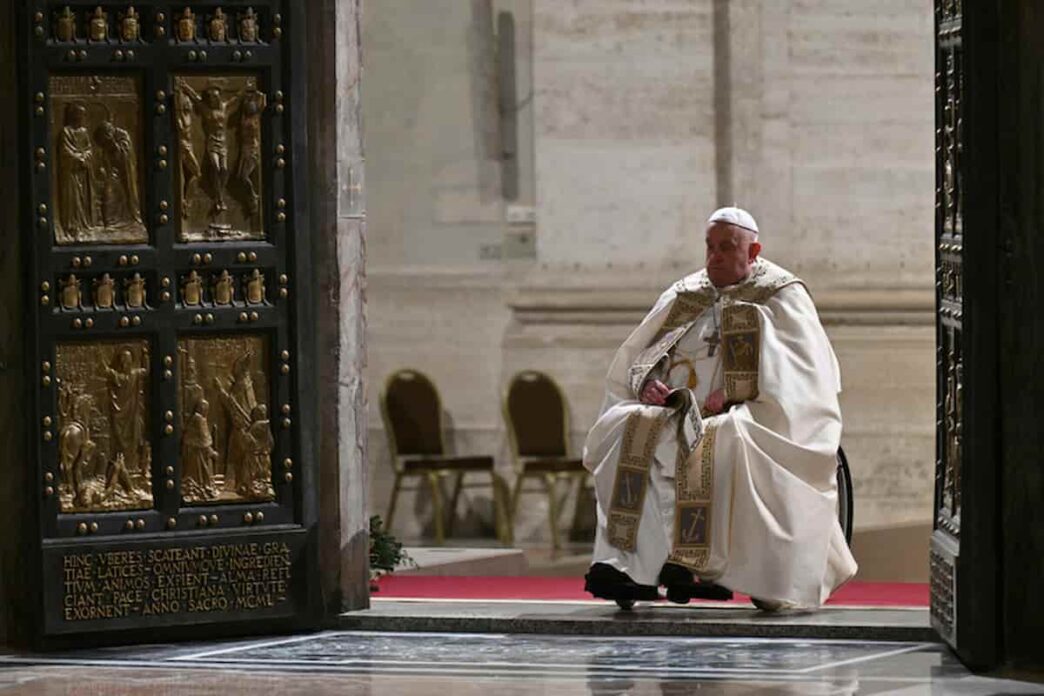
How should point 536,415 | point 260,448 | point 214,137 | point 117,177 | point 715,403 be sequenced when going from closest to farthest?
1. point 117,177
2. point 214,137
3. point 260,448
4. point 715,403
5. point 536,415

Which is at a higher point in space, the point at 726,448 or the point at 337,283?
the point at 337,283

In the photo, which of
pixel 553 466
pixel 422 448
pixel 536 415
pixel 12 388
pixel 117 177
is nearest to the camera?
pixel 12 388

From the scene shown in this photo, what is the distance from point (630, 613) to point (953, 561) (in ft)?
5.11

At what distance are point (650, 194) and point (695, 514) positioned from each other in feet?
20.1

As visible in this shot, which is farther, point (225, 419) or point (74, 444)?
point (225, 419)

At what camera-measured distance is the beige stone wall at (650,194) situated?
15617 millimetres

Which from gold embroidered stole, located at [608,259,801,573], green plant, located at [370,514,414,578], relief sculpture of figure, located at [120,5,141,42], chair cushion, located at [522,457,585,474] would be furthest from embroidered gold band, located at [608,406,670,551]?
chair cushion, located at [522,457,585,474]

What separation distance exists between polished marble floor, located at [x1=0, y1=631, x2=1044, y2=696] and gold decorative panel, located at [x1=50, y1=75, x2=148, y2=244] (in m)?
1.62

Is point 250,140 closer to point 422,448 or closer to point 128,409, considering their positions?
point 128,409

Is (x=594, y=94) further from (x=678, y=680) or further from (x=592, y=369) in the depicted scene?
(x=678, y=680)

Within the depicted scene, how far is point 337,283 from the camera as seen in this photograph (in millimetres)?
10312

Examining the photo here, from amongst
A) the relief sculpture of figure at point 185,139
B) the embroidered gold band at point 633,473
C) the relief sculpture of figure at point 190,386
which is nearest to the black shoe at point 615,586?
the embroidered gold band at point 633,473

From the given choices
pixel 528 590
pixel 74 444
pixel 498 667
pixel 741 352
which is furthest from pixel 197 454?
pixel 528 590

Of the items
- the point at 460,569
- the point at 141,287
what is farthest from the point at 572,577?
the point at 141,287
